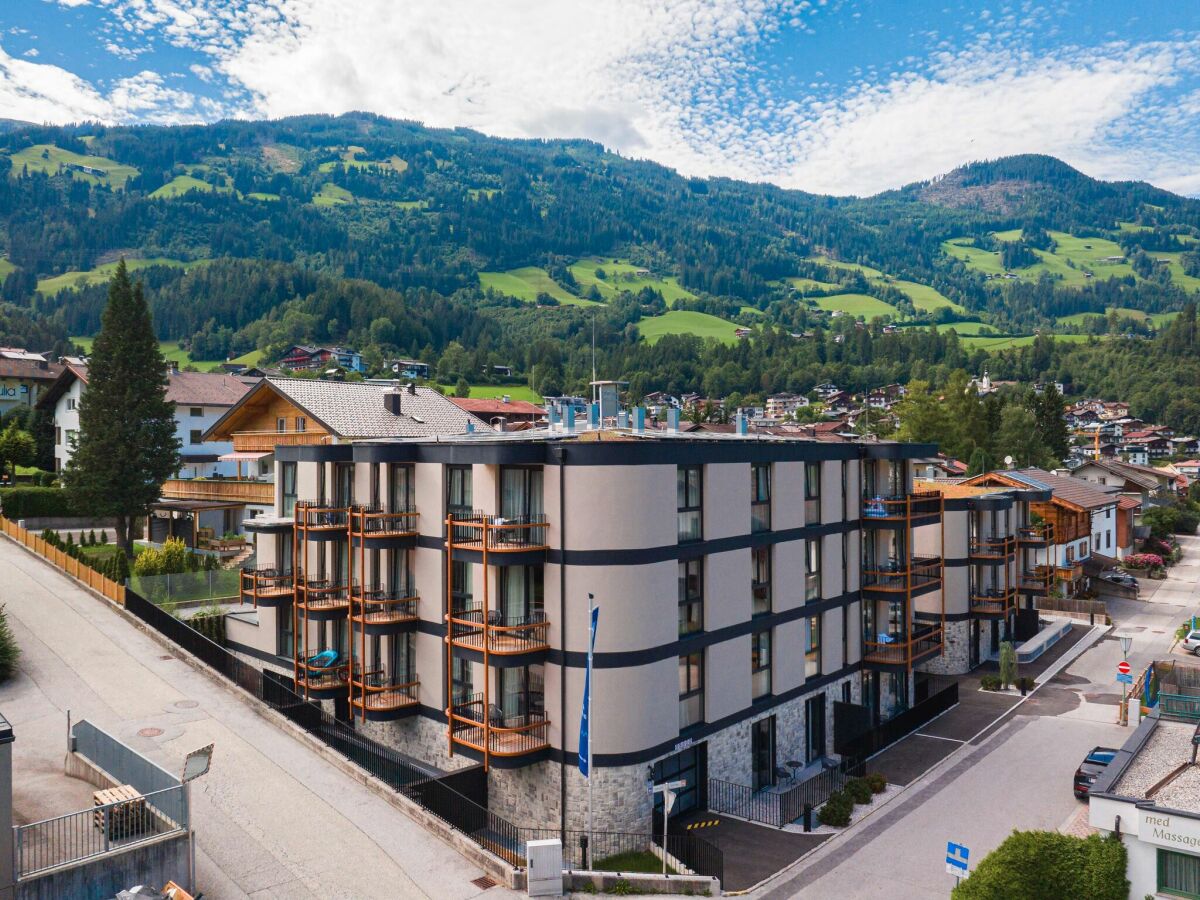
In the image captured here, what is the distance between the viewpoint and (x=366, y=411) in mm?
50000

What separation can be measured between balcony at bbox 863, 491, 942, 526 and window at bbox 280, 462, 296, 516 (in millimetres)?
21868

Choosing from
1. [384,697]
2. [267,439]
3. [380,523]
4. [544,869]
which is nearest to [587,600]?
[544,869]

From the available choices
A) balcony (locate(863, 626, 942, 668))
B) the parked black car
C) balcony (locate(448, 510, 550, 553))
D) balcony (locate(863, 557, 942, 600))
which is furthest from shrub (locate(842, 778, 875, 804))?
balcony (locate(448, 510, 550, 553))

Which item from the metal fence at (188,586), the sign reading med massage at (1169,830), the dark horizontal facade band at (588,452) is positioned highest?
the dark horizontal facade band at (588,452)

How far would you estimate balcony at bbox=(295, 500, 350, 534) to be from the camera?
2811 cm

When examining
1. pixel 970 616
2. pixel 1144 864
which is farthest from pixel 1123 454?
pixel 1144 864

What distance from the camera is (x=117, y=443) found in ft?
166

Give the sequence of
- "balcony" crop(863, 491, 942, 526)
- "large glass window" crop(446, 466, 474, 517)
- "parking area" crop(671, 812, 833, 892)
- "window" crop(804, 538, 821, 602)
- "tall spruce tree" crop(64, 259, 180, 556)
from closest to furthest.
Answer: "parking area" crop(671, 812, 833, 892) → "large glass window" crop(446, 466, 474, 517) → "window" crop(804, 538, 821, 602) → "balcony" crop(863, 491, 942, 526) → "tall spruce tree" crop(64, 259, 180, 556)

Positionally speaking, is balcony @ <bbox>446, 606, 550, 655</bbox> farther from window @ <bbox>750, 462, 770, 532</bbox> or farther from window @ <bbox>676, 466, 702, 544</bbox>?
window @ <bbox>750, 462, 770, 532</bbox>

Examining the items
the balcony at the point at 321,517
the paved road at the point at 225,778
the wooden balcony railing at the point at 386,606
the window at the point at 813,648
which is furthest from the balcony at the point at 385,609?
the window at the point at 813,648

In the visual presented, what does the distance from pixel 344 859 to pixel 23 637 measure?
21.5m

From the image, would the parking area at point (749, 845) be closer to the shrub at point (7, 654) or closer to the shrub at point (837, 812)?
the shrub at point (837, 812)

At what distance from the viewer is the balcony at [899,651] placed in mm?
32219

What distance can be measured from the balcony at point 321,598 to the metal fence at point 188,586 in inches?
410
